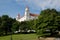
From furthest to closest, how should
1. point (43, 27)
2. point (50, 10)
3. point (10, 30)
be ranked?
point (10, 30), point (50, 10), point (43, 27)

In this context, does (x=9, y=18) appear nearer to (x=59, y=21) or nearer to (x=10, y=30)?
(x=10, y=30)

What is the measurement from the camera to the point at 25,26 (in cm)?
8250

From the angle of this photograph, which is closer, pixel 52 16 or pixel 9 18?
pixel 52 16

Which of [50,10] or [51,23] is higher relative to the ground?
[50,10]

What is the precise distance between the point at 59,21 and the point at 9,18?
33858 millimetres

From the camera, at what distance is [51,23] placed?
184ft

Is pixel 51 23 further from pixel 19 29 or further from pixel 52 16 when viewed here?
pixel 19 29

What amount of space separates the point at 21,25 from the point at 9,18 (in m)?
6.58

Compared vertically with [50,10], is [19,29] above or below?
below

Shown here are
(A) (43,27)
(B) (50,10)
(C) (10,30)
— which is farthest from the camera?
(C) (10,30)

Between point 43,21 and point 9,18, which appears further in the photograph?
point 9,18

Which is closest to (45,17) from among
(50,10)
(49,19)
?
(49,19)

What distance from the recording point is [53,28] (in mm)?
54938

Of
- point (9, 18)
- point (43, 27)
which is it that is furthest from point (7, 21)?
point (43, 27)
